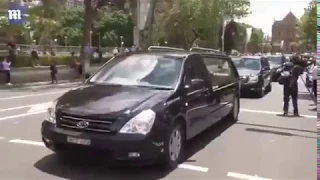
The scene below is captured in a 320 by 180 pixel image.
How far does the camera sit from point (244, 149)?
24.0 ft

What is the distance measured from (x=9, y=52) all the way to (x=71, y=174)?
2244 cm

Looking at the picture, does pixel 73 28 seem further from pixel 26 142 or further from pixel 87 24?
pixel 26 142

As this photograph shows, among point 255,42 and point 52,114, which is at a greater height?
point 255,42

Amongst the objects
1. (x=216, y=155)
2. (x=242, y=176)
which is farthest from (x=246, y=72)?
(x=242, y=176)

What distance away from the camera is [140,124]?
534 cm

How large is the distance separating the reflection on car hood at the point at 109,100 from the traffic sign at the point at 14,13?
29043mm

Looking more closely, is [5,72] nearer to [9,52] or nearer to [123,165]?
[9,52]

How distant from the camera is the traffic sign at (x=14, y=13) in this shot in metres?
33.2

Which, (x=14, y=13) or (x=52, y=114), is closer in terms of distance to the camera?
(x=52, y=114)

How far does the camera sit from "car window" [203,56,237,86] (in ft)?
27.0

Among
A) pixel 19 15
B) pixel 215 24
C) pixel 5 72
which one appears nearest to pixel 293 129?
pixel 5 72

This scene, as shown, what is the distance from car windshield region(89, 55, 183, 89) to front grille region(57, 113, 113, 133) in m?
1.20

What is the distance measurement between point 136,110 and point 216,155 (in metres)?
2.02

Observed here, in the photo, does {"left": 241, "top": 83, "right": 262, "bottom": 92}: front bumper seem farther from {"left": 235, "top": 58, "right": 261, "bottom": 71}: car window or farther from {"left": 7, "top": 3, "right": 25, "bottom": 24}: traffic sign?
{"left": 7, "top": 3, "right": 25, "bottom": 24}: traffic sign
